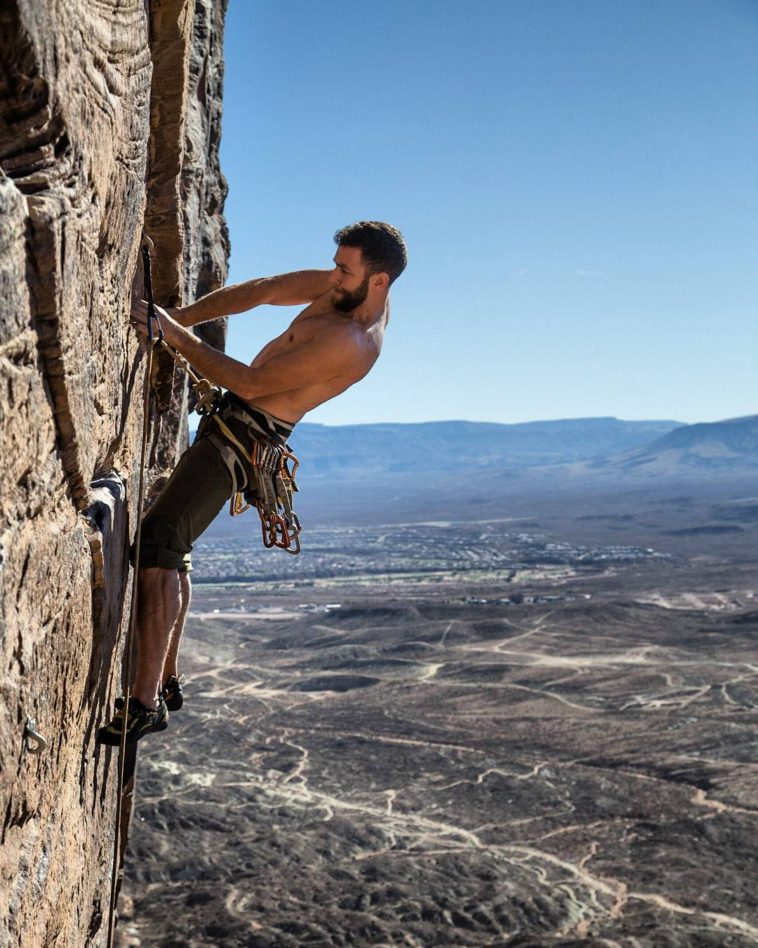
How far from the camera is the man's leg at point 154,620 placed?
3594mm

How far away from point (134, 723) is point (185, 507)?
0.80 m

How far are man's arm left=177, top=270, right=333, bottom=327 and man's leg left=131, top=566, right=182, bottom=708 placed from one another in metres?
1.19

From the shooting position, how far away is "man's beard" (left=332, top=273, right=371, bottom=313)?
386cm

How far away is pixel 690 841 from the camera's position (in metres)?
21.3

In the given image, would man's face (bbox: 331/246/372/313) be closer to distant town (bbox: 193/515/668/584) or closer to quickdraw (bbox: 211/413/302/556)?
quickdraw (bbox: 211/413/302/556)

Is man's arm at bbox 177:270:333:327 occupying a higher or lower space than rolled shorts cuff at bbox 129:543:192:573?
higher

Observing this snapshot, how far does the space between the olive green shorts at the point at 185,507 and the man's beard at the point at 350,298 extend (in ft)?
2.45

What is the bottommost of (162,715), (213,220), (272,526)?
(162,715)

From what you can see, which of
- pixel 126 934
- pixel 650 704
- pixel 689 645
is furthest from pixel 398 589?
pixel 126 934

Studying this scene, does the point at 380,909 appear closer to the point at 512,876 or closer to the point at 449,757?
the point at 512,876

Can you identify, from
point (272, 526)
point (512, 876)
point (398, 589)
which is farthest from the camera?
point (398, 589)

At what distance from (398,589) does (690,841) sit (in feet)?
167

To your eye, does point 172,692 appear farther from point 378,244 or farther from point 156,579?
point 378,244

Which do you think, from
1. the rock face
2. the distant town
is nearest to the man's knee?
the rock face
